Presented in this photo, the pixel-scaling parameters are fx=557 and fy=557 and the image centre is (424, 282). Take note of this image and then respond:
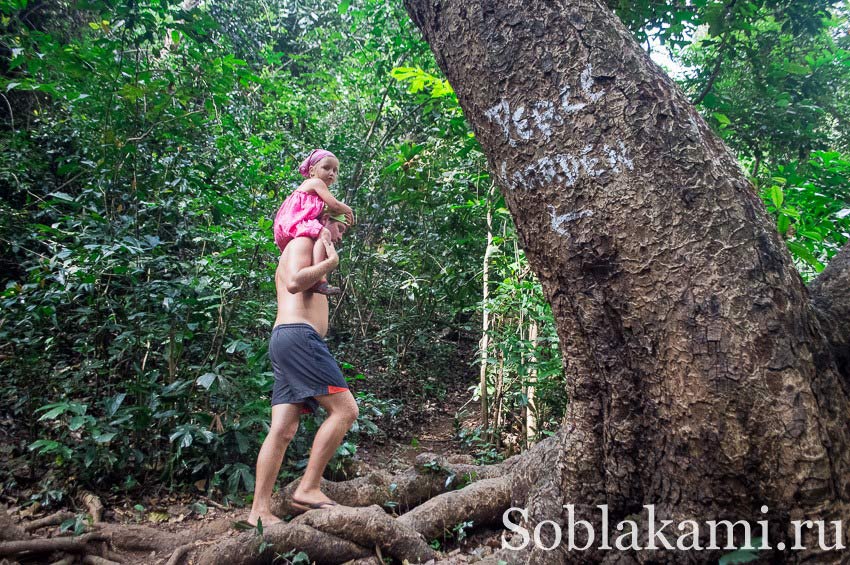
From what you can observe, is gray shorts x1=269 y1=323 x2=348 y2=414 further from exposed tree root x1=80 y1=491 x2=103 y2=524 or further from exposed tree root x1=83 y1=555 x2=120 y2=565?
exposed tree root x1=80 y1=491 x2=103 y2=524

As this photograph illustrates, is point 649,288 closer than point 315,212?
Yes

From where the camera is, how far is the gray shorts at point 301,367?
2.88 meters

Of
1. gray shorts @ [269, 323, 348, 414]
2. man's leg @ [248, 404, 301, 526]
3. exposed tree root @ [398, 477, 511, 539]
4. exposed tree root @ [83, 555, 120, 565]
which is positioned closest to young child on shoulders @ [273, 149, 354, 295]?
gray shorts @ [269, 323, 348, 414]

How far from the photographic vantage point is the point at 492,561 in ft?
7.96

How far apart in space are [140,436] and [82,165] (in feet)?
8.21

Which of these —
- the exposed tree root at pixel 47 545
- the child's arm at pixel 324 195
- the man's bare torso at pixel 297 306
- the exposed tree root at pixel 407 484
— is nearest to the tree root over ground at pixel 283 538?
the exposed tree root at pixel 47 545

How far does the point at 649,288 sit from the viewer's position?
1463 millimetres

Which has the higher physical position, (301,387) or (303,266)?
(303,266)

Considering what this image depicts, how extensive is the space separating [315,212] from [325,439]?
1233mm

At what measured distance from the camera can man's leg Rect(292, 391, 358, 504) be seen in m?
2.90

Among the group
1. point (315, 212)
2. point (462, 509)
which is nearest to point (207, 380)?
point (315, 212)

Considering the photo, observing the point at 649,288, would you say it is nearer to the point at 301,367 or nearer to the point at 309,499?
the point at 301,367

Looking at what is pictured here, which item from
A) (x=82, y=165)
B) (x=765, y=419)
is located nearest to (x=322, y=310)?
(x=765, y=419)

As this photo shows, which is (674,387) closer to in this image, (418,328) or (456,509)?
(456,509)
